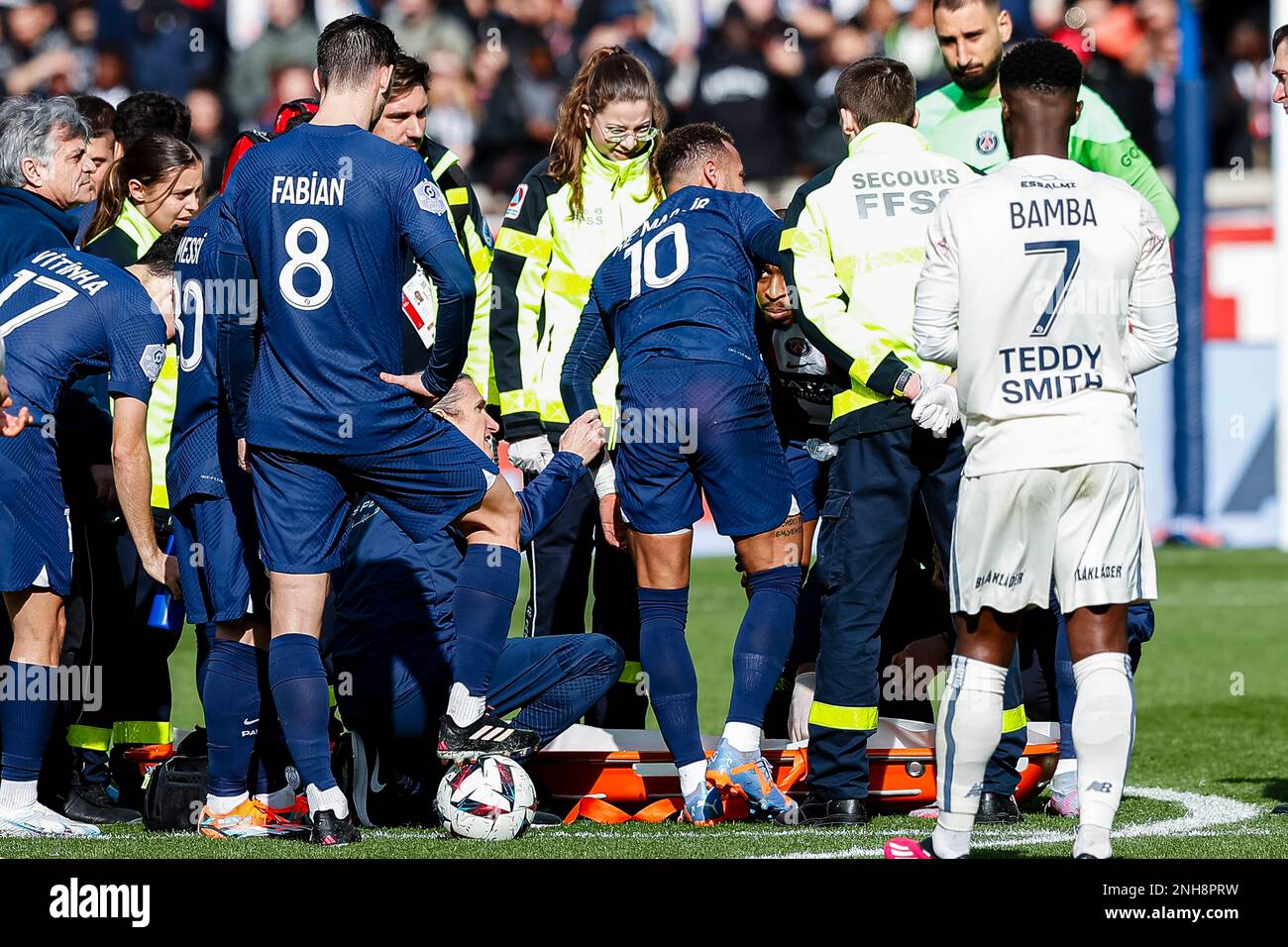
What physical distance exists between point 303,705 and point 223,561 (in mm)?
698

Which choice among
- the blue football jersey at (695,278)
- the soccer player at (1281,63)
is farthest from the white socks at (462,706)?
the soccer player at (1281,63)

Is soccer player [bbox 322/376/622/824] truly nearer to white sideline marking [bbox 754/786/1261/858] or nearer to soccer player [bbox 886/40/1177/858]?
white sideline marking [bbox 754/786/1261/858]

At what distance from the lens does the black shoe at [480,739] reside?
17.9ft

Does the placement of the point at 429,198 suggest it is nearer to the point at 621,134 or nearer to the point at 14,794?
the point at 621,134

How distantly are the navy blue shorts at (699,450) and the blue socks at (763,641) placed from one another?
191 mm

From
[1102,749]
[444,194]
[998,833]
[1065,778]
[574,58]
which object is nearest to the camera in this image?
[1102,749]

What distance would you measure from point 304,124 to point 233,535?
4.24ft

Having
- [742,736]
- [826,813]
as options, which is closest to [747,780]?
[742,736]

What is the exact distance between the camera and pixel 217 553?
18.7 feet

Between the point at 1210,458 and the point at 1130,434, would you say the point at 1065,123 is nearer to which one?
the point at 1130,434

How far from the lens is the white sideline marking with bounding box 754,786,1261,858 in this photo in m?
5.17

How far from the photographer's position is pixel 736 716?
19.1 feet

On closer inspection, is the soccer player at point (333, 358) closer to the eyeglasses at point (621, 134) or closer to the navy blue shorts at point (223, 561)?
the navy blue shorts at point (223, 561)

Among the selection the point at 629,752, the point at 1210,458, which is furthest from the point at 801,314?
the point at 1210,458
